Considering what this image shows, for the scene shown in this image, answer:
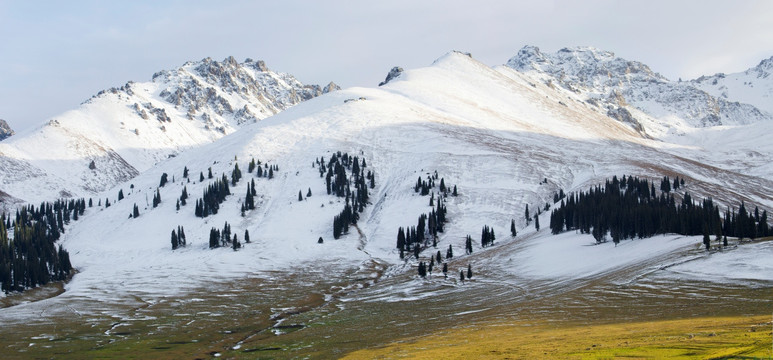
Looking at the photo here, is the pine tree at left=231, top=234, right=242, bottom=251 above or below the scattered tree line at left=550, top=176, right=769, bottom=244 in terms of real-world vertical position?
below

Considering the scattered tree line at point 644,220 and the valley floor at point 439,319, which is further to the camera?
the scattered tree line at point 644,220

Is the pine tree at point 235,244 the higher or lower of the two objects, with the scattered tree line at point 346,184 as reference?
lower

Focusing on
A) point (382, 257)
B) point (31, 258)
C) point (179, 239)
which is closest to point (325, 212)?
point (382, 257)


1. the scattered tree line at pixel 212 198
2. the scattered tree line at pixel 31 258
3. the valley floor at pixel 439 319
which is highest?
the scattered tree line at pixel 212 198

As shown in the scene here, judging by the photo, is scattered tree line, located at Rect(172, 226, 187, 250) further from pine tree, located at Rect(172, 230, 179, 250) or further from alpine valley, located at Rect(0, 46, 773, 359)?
alpine valley, located at Rect(0, 46, 773, 359)

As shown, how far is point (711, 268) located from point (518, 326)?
25006 millimetres

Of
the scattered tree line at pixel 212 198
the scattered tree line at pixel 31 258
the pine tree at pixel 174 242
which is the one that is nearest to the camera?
the scattered tree line at pixel 31 258

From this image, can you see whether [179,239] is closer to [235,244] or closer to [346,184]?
[235,244]

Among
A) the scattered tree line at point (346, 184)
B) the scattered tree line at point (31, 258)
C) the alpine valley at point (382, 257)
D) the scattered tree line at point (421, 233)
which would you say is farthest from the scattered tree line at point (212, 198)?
the scattered tree line at point (421, 233)

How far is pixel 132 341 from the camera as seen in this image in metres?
56.6

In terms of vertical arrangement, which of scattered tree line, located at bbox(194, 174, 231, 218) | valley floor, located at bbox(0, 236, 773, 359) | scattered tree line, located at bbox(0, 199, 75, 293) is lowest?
valley floor, located at bbox(0, 236, 773, 359)

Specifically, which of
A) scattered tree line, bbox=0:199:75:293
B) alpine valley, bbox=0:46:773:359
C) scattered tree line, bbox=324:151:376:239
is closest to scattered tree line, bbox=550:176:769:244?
alpine valley, bbox=0:46:773:359

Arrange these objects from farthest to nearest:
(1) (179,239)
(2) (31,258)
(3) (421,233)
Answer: (1) (179,239), (3) (421,233), (2) (31,258)

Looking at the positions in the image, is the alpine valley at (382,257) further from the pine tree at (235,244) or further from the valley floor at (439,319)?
the pine tree at (235,244)
